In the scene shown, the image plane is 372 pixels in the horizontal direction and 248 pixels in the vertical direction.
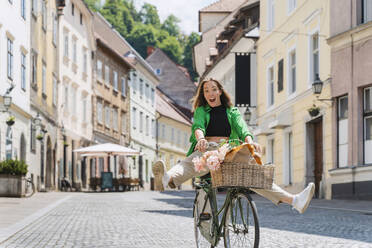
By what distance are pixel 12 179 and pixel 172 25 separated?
6884cm

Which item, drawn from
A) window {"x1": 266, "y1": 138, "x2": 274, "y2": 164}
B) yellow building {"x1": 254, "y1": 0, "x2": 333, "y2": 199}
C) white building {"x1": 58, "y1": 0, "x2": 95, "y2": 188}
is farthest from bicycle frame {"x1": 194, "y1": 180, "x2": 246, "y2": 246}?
white building {"x1": 58, "y1": 0, "x2": 95, "y2": 188}

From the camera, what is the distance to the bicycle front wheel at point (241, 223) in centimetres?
601

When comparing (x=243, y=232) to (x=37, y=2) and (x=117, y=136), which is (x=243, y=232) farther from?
(x=117, y=136)

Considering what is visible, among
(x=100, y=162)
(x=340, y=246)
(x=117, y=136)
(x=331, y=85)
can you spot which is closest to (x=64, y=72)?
(x=100, y=162)

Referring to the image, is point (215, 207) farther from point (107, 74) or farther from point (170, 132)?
point (170, 132)

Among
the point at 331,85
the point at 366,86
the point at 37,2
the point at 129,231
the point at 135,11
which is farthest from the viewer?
the point at 135,11

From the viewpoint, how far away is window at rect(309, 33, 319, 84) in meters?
24.1

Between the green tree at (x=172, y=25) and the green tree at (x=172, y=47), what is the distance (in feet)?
20.9

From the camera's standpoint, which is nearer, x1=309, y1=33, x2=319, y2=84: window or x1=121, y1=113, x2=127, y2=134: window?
x1=309, y1=33, x2=319, y2=84: window

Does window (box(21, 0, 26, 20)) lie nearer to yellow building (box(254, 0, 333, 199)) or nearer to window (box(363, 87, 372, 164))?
yellow building (box(254, 0, 333, 199))

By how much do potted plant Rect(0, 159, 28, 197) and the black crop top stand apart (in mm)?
16041

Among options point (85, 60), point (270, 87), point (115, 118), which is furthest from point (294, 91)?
point (115, 118)

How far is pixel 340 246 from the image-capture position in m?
8.50

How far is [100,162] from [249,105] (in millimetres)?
17255
